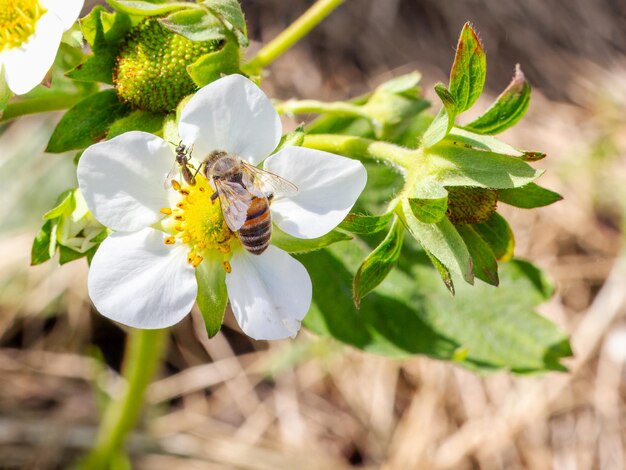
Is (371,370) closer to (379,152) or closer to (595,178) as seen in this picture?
(595,178)

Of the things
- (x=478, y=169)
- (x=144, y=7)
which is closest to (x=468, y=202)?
(x=478, y=169)

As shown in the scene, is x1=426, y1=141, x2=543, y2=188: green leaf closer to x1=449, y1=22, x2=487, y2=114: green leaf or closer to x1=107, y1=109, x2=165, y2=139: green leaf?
x1=449, y1=22, x2=487, y2=114: green leaf

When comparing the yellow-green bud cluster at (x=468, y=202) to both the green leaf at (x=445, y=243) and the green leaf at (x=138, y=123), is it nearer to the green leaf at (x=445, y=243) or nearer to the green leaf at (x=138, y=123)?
the green leaf at (x=445, y=243)

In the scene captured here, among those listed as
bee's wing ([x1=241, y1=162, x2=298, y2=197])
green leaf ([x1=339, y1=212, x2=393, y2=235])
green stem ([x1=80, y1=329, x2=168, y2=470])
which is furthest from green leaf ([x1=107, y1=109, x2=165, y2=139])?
green stem ([x1=80, y1=329, x2=168, y2=470])

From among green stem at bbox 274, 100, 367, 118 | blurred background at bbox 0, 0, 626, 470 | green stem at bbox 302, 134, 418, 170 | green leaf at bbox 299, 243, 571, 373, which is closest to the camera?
green stem at bbox 302, 134, 418, 170

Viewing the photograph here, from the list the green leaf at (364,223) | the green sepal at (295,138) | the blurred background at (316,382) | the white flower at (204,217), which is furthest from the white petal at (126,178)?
the blurred background at (316,382)

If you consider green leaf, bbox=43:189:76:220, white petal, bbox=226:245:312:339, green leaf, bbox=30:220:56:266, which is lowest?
green leaf, bbox=30:220:56:266
